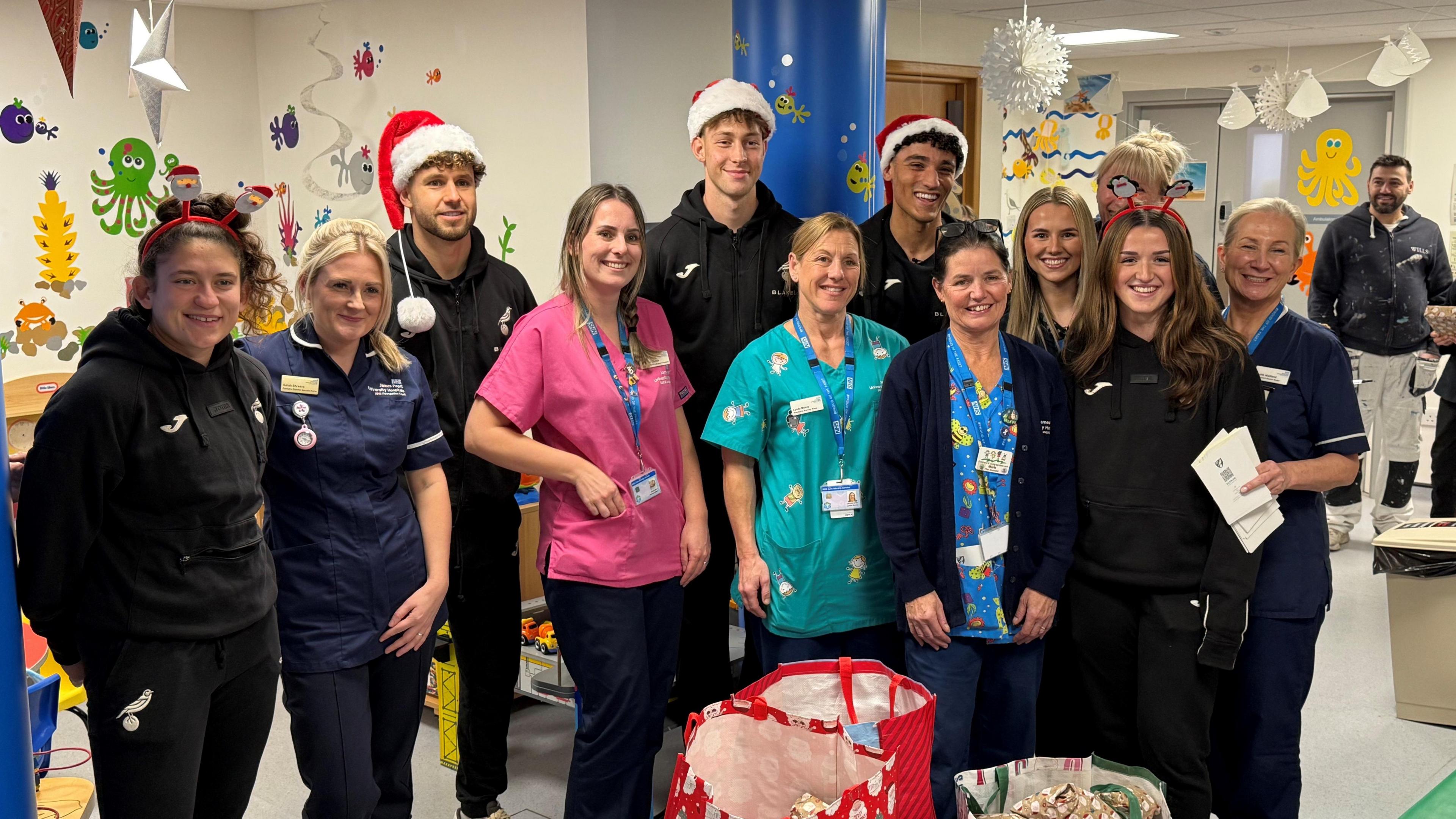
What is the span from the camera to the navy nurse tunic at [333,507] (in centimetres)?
225

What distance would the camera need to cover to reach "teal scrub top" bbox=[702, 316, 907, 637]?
2633mm

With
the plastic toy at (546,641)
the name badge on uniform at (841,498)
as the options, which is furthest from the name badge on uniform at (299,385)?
the plastic toy at (546,641)

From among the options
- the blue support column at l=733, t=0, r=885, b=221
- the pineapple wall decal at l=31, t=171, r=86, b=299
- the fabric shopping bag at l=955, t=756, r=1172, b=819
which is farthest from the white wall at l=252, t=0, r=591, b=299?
the fabric shopping bag at l=955, t=756, r=1172, b=819

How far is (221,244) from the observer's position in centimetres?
200

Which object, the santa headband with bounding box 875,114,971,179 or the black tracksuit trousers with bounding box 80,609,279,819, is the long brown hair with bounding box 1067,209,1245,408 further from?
the black tracksuit trousers with bounding box 80,609,279,819

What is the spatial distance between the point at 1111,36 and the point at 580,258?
675 centimetres

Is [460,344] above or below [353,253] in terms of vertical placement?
below

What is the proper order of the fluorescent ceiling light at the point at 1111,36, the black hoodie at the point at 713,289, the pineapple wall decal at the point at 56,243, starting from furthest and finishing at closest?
the fluorescent ceiling light at the point at 1111,36, the pineapple wall decal at the point at 56,243, the black hoodie at the point at 713,289

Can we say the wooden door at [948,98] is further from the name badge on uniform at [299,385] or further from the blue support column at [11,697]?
the blue support column at [11,697]

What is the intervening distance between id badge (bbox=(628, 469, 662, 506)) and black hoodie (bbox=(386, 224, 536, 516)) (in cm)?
39

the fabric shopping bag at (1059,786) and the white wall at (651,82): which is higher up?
the white wall at (651,82)

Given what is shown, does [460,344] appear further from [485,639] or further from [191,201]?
[191,201]

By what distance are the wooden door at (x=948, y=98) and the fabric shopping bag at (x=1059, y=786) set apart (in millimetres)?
4976

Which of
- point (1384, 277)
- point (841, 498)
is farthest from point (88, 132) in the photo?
point (1384, 277)
